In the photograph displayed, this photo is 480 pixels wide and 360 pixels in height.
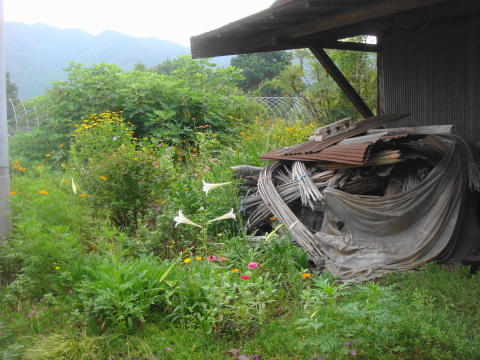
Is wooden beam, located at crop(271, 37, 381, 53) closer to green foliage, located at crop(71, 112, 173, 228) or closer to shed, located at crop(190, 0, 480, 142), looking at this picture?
shed, located at crop(190, 0, 480, 142)

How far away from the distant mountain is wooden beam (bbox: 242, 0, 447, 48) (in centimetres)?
4686

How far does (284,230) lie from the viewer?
4.73 meters

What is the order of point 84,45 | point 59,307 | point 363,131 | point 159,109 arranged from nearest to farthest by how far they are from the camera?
point 59,307 → point 363,131 → point 159,109 → point 84,45

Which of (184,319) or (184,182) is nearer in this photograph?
(184,319)

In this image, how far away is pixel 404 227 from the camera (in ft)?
14.5

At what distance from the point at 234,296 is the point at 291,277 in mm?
799

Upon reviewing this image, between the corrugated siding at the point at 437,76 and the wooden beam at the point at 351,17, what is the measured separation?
5.67 feet

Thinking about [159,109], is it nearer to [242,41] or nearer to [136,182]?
[242,41]

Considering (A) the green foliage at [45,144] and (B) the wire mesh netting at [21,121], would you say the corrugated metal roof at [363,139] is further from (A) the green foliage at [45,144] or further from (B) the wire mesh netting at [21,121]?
(B) the wire mesh netting at [21,121]

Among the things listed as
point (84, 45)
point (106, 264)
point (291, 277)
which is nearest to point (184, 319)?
point (106, 264)

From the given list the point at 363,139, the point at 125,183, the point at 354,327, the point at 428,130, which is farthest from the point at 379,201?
the point at 125,183

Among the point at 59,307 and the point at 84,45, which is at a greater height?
the point at 84,45

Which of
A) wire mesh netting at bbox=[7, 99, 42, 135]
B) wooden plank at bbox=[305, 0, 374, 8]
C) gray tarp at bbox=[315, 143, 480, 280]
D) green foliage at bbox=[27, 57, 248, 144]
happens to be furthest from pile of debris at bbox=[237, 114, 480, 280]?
wire mesh netting at bbox=[7, 99, 42, 135]

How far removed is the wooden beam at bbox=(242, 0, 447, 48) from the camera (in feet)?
14.5
